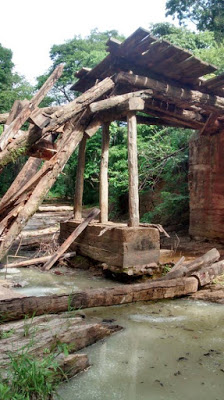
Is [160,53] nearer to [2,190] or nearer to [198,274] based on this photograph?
[198,274]

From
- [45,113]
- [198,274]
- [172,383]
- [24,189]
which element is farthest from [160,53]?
[172,383]

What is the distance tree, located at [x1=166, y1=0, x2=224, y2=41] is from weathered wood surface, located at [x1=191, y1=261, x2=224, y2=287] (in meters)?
18.2

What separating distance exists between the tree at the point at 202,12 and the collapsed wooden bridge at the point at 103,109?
1529 cm

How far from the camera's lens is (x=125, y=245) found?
6039mm

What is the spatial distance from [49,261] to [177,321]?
3866 millimetres

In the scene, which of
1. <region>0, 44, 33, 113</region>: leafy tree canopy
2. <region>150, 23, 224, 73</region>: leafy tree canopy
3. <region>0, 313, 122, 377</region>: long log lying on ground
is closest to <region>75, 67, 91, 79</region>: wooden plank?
<region>0, 313, 122, 377</region>: long log lying on ground

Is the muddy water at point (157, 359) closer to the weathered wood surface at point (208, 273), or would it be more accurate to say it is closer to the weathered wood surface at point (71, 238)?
the weathered wood surface at point (208, 273)

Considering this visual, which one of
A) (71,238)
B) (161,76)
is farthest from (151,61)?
(71,238)

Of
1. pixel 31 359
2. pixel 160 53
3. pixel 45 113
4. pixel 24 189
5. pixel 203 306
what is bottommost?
pixel 203 306

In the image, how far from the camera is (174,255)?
8.59 metres

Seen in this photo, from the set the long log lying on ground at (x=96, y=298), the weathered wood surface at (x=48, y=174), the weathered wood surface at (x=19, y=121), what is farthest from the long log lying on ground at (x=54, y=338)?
the weathered wood surface at (x=19, y=121)

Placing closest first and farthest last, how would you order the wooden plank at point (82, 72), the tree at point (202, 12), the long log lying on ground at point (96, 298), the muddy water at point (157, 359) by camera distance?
the muddy water at point (157, 359) < the long log lying on ground at point (96, 298) < the wooden plank at point (82, 72) < the tree at point (202, 12)

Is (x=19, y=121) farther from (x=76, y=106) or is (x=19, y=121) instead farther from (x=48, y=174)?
(x=76, y=106)

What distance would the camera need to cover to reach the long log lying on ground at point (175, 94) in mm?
6648
